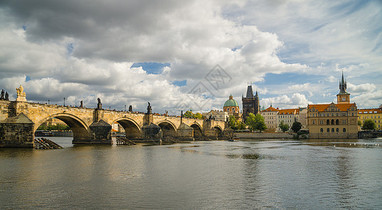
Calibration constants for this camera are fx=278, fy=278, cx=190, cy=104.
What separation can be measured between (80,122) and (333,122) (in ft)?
260

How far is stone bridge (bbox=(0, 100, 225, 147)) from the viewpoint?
2945 centimetres

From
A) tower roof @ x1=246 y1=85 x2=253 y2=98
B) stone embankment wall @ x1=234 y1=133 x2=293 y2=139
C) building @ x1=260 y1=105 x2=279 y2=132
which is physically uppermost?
tower roof @ x1=246 y1=85 x2=253 y2=98

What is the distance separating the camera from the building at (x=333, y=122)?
87.7m

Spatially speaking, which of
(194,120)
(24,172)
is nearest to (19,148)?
(24,172)

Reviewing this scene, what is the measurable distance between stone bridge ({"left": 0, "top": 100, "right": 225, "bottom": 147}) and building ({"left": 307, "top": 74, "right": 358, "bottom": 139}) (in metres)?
44.1

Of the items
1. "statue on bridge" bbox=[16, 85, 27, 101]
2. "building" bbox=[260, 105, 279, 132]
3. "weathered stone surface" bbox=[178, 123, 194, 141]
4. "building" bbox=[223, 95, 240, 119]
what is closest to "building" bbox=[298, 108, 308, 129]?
→ "building" bbox=[260, 105, 279, 132]

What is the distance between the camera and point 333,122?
8944 cm

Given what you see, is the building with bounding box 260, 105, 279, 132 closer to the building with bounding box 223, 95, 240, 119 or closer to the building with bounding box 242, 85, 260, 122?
the building with bounding box 242, 85, 260, 122

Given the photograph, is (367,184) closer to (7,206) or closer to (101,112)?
(7,206)

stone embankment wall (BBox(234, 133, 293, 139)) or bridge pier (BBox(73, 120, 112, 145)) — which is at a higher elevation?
bridge pier (BBox(73, 120, 112, 145))

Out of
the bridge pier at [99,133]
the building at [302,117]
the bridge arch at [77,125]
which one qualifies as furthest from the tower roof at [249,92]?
the bridge arch at [77,125]

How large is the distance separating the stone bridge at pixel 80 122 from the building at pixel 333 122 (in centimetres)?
4413

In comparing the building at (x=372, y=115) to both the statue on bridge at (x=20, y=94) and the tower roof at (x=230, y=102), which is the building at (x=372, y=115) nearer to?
the tower roof at (x=230, y=102)

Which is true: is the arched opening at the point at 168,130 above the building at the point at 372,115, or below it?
below
